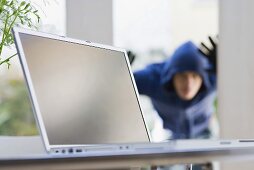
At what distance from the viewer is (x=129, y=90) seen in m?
1.45

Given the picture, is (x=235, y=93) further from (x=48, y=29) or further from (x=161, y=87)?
(x=48, y=29)

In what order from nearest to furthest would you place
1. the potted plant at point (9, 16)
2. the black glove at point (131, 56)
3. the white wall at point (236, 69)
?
1. the potted plant at point (9, 16)
2. the white wall at point (236, 69)
3. the black glove at point (131, 56)

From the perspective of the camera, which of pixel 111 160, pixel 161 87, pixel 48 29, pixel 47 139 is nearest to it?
pixel 111 160

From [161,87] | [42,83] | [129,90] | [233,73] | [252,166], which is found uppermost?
[42,83]

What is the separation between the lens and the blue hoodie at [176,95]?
285 cm


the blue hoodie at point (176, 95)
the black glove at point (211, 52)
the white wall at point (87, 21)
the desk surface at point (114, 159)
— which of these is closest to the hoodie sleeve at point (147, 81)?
the blue hoodie at point (176, 95)

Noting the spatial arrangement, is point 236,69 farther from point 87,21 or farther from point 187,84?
point 87,21

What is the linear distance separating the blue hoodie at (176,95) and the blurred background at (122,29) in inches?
2.3

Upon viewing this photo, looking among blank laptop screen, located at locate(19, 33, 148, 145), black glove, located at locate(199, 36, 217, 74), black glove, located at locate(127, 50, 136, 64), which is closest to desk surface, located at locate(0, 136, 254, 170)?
blank laptop screen, located at locate(19, 33, 148, 145)

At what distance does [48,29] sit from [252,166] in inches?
47.2

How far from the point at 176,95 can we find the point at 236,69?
63cm

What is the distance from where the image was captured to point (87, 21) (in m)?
2.38

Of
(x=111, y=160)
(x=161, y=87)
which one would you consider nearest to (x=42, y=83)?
(x=111, y=160)

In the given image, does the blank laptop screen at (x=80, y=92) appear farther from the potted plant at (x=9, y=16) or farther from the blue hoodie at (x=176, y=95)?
the blue hoodie at (x=176, y=95)
